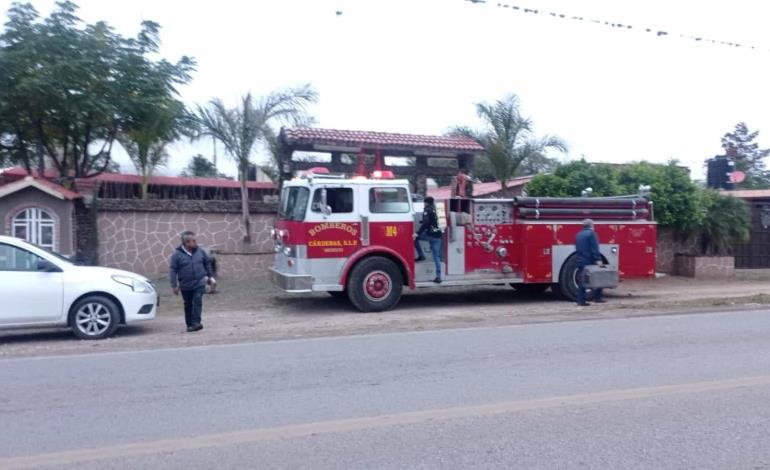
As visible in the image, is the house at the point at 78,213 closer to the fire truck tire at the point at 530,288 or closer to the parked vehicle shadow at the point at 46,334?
the parked vehicle shadow at the point at 46,334

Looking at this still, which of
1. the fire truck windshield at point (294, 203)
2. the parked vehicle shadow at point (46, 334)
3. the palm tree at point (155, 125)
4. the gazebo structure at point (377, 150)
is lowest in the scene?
the parked vehicle shadow at point (46, 334)

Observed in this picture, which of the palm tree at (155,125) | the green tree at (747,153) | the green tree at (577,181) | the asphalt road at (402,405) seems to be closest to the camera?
the asphalt road at (402,405)

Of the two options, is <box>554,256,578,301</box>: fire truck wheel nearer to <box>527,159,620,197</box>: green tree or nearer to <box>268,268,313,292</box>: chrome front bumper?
<box>527,159,620,197</box>: green tree

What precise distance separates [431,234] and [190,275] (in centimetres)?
466

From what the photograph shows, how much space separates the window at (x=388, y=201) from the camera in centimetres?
1450

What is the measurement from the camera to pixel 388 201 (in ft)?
48.0

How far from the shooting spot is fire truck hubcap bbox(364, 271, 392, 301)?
14477 mm

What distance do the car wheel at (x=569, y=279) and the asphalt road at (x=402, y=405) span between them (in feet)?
15.8

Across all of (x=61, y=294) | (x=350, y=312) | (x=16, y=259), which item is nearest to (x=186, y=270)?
(x=61, y=294)

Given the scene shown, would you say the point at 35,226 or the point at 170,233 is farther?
the point at 170,233

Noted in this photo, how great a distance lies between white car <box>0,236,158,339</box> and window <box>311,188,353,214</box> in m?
3.46

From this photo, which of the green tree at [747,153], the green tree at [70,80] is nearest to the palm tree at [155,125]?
the green tree at [70,80]

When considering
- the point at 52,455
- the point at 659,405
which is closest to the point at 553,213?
the point at 659,405

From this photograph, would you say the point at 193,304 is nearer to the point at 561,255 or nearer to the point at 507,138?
the point at 561,255
